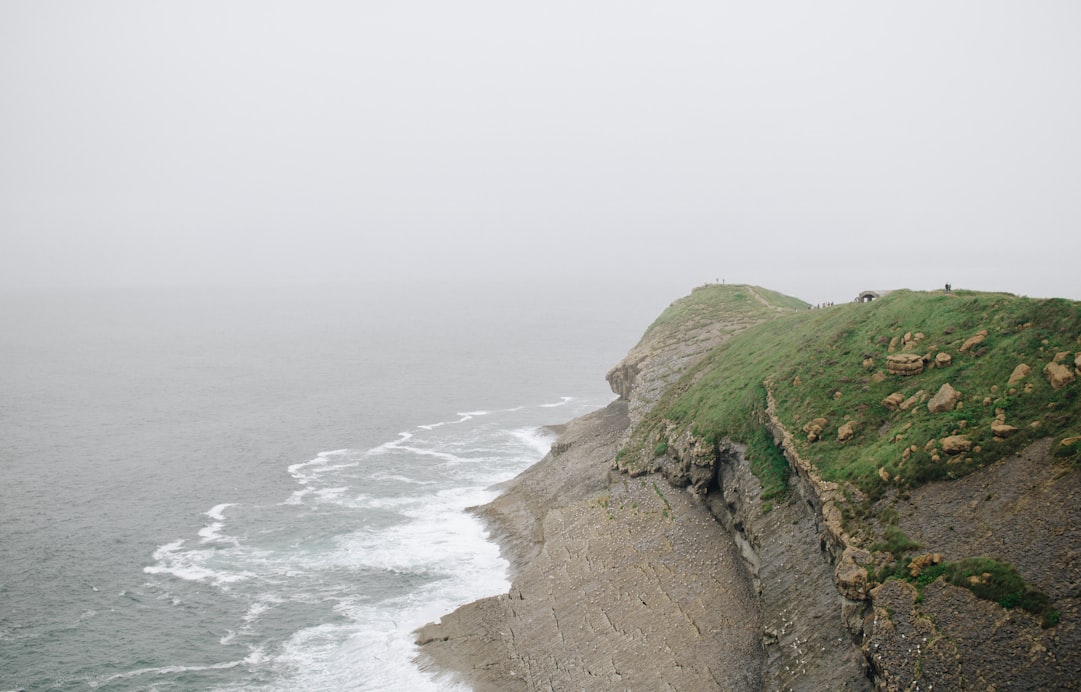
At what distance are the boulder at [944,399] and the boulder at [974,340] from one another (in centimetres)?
384

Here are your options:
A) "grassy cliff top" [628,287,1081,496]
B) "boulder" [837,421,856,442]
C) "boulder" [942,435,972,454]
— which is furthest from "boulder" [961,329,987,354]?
"boulder" [942,435,972,454]

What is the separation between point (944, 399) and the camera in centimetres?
3497

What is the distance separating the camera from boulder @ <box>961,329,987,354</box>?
37.7m

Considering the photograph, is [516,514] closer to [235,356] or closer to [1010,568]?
[1010,568]

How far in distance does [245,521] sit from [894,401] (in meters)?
57.0

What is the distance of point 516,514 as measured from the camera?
210 ft

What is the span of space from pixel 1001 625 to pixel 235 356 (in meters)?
174

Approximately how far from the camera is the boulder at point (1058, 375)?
30.7m

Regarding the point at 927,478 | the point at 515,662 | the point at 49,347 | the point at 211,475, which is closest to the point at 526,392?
the point at 211,475

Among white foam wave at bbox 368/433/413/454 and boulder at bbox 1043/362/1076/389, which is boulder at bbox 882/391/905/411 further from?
white foam wave at bbox 368/433/413/454

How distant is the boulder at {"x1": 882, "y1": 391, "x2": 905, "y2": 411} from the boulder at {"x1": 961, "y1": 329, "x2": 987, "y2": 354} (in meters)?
4.15

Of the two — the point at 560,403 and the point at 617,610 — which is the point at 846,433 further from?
the point at 560,403

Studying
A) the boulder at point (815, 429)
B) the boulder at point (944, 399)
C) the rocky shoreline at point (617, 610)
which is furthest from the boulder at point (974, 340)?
the rocky shoreline at point (617, 610)

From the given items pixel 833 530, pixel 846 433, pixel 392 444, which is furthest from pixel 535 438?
pixel 833 530
